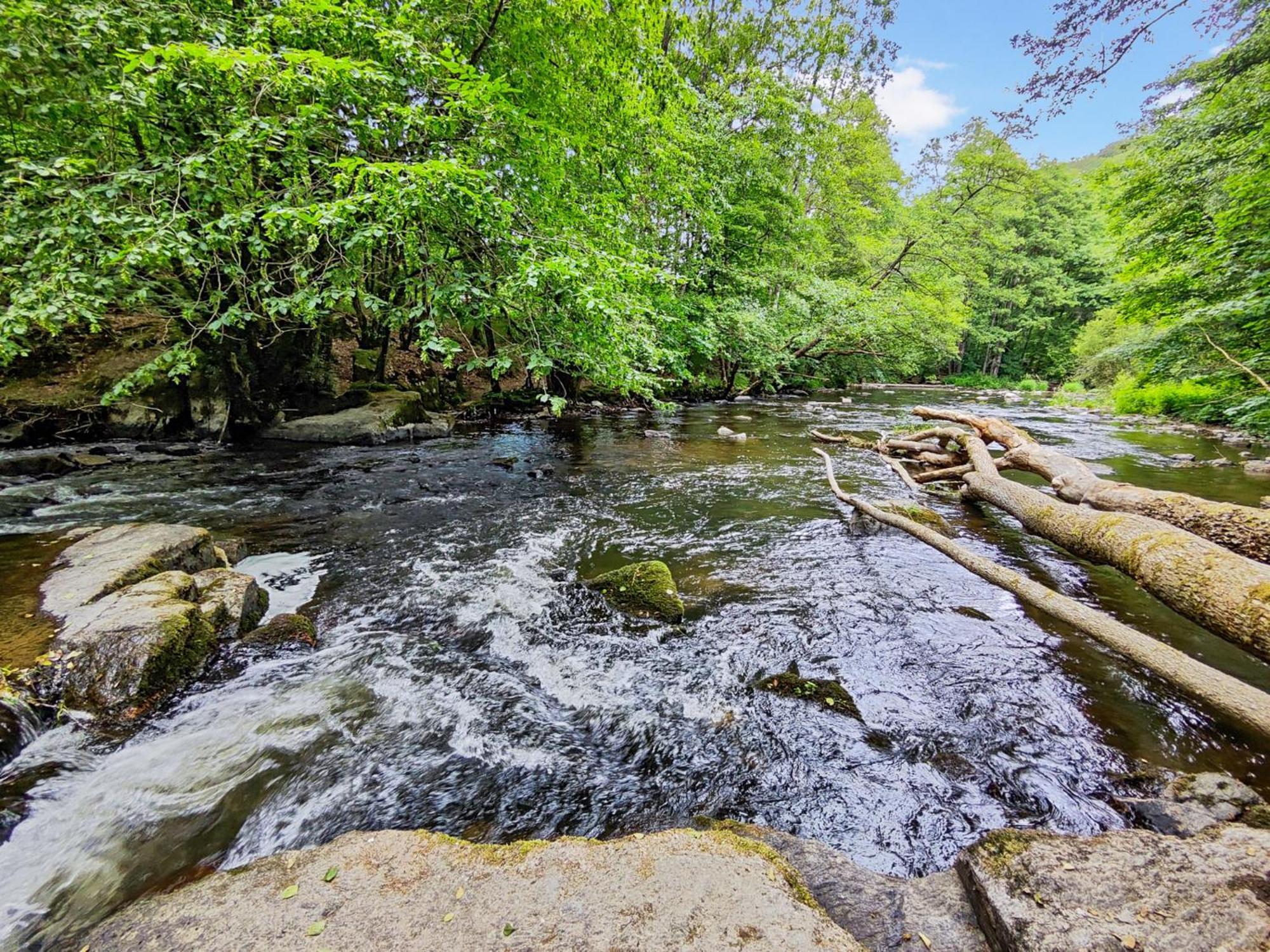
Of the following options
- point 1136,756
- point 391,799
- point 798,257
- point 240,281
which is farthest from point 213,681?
point 798,257

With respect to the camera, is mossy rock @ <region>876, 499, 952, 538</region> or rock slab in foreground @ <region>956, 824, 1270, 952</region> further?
mossy rock @ <region>876, 499, 952, 538</region>

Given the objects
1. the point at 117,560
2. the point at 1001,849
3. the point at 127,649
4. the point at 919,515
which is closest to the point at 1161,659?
the point at 1001,849

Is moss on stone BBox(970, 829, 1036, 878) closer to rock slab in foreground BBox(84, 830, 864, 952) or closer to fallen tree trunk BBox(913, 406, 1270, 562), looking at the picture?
rock slab in foreground BBox(84, 830, 864, 952)

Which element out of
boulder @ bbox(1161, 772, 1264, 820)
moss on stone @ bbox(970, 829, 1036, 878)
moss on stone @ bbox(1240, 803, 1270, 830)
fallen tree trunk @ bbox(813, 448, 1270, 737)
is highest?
fallen tree trunk @ bbox(813, 448, 1270, 737)

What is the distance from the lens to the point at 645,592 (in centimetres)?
409

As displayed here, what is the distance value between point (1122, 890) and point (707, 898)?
138 cm

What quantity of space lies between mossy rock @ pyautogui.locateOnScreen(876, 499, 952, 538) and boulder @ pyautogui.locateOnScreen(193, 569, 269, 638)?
622 centimetres

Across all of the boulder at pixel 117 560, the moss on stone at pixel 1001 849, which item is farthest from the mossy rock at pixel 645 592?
the boulder at pixel 117 560

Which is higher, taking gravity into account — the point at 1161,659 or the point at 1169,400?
the point at 1169,400

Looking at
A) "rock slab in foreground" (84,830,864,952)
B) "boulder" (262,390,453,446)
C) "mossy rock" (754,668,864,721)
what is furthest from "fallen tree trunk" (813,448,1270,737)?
"boulder" (262,390,453,446)

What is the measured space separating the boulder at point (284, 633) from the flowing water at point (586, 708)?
0.15 metres

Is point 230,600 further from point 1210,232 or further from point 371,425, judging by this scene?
point 1210,232

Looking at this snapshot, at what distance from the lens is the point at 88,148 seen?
6523mm

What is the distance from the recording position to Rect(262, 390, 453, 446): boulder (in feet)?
33.7
